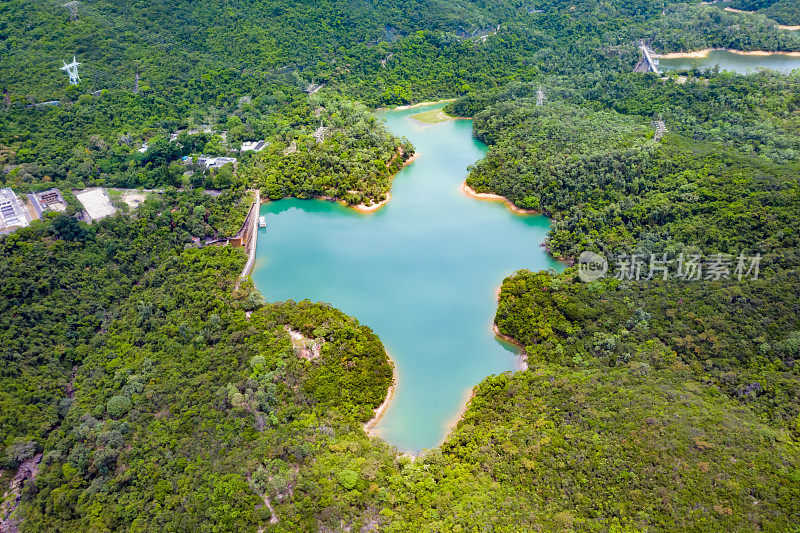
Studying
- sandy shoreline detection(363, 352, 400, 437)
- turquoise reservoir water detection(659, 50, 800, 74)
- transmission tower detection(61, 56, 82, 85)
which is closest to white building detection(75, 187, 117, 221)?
transmission tower detection(61, 56, 82, 85)

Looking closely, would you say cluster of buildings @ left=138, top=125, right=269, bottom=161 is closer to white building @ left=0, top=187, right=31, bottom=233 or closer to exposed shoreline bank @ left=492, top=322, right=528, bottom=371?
white building @ left=0, top=187, right=31, bottom=233

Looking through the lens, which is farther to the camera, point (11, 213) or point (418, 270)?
point (418, 270)

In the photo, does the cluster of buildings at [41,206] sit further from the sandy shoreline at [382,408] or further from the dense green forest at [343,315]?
the sandy shoreline at [382,408]

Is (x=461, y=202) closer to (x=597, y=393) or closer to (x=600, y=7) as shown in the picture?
(x=597, y=393)

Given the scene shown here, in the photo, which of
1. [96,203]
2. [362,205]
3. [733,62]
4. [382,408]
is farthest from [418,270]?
[733,62]

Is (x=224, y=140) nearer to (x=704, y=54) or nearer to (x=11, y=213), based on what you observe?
(x=11, y=213)

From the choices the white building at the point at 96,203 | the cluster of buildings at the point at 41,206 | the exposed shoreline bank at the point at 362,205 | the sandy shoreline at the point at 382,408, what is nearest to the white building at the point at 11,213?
the cluster of buildings at the point at 41,206
